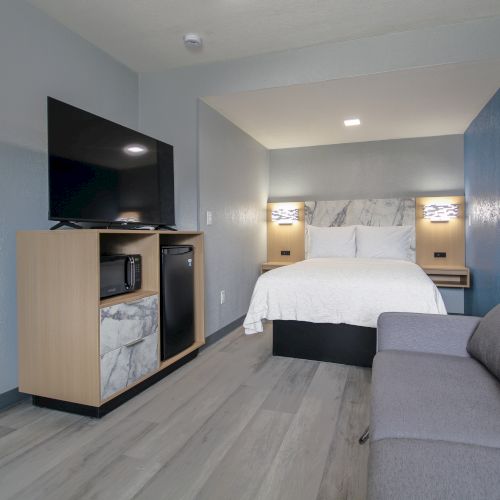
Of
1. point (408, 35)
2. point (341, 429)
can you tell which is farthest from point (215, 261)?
point (408, 35)

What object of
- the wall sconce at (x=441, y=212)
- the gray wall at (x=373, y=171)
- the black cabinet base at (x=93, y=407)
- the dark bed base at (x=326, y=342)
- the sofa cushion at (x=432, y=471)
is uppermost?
the gray wall at (x=373, y=171)

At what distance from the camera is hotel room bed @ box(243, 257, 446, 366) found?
8.71 feet

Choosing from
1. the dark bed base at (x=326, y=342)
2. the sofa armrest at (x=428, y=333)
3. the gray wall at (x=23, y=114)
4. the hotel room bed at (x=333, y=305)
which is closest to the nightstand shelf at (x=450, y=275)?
the hotel room bed at (x=333, y=305)

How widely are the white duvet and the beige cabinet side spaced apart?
48.5 inches

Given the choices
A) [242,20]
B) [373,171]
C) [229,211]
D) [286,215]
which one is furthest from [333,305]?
[373,171]

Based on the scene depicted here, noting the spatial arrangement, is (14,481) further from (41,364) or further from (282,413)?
(282,413)

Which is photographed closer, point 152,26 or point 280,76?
point 152,26

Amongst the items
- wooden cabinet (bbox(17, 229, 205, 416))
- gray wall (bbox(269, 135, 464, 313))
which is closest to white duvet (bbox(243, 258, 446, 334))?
wooden cabinet (bbox(17, 229, 205, 416))

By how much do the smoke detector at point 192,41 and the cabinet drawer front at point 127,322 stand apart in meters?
1.83

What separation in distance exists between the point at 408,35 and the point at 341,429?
2.61 meters

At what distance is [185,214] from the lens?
11.0ft

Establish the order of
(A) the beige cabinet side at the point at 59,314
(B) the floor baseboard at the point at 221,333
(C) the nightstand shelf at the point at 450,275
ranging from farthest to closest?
(C) the nightstand shelf at the point at 450,275 → (B) the floor baseboard at the point at 221,333 → (A) the beige cabinet side at the point at 59,314

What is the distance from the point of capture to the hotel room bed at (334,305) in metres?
2.66

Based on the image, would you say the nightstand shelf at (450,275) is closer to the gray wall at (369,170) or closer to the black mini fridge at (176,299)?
the gray wall at (369,170)
